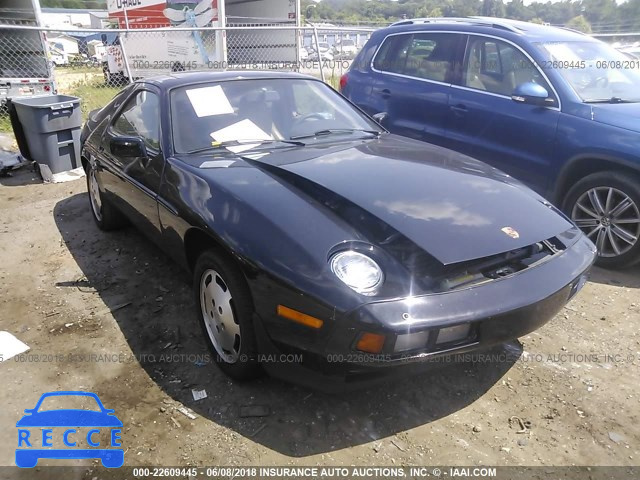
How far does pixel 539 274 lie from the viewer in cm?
242

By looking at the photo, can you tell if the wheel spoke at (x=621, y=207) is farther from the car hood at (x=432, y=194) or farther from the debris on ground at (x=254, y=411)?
the debris on ground at (x=254, y=411)

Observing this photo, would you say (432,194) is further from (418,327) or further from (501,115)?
(501,115)

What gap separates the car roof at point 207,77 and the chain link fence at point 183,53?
5.61 metres

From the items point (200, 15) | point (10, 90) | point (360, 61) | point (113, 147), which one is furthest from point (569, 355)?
point (200, 15)

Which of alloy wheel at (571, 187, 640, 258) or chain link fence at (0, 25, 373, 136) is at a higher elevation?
alloy wheel at (571, 187, 640, 258)

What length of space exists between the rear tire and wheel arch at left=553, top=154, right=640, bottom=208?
3727 millimetres

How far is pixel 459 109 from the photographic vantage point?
16.4ft

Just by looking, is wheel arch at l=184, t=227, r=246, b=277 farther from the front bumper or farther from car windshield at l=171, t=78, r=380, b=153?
car windshield at l=171, t=78, r=380, b=153

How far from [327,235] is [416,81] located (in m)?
3.63

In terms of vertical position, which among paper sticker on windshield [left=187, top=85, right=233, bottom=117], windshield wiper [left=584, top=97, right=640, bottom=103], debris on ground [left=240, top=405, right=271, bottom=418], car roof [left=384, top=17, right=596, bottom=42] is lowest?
debris on ground [left=240, top=405, right=271, bottom=418]

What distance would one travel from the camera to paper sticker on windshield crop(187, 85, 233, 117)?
3.37 meters

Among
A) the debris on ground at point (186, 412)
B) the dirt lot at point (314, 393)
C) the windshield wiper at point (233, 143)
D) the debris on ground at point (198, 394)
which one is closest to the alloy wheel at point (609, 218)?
the dirt lot at point (314, 393)

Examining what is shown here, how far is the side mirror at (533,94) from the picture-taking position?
14.1 ft

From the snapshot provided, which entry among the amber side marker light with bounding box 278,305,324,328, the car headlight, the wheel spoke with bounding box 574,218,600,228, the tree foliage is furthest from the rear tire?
the tree foliage
